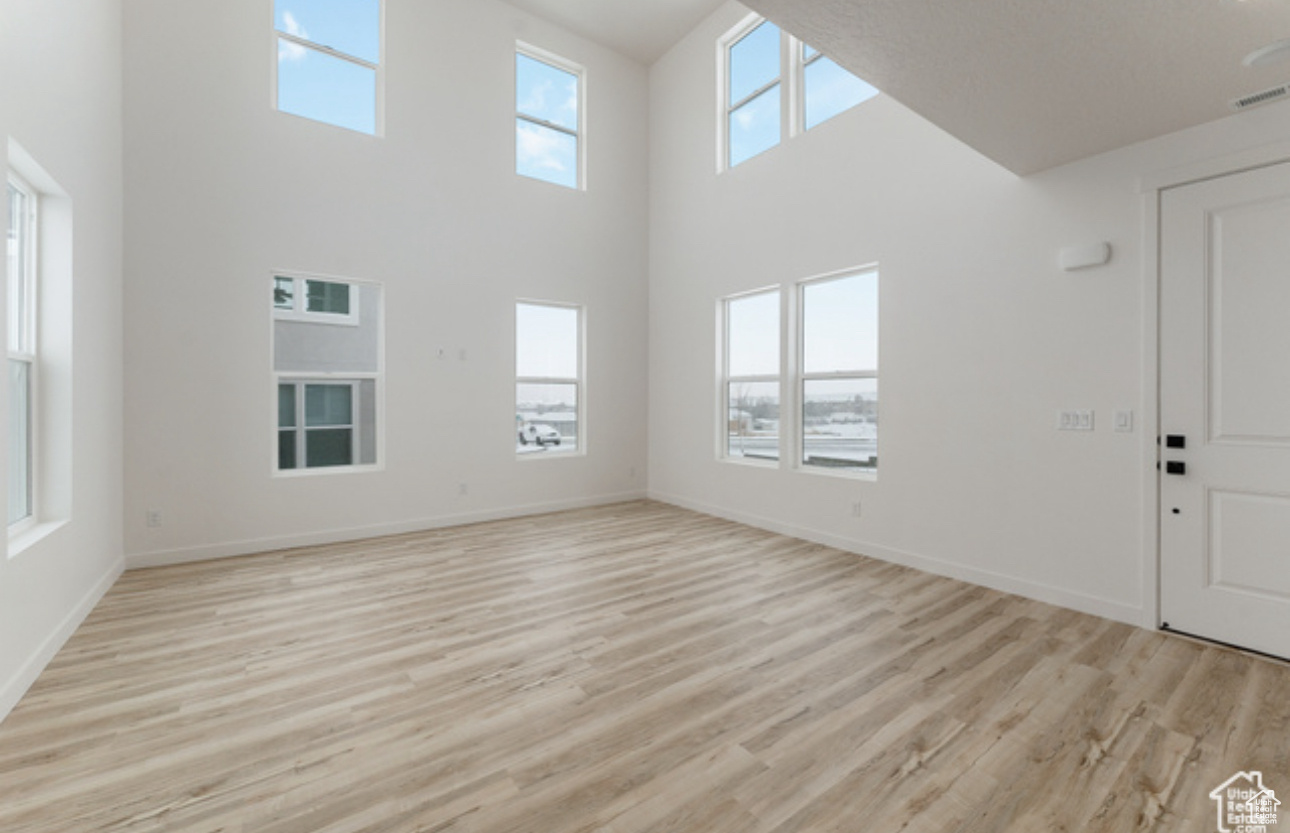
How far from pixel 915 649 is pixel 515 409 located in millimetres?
4221

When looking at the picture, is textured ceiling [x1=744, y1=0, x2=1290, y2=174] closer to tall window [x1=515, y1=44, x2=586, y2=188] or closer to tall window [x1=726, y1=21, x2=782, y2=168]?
tall window [x1=726, y1=21, x2=782, y2=168]

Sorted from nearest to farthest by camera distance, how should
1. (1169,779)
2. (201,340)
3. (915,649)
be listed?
(1169,779) < (915,649) < (201,340)

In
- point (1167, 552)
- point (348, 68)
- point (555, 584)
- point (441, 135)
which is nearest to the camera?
point (1167, 552)

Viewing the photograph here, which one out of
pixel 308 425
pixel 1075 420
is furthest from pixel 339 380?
pixel 1075 420

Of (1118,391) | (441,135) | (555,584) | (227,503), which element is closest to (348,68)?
(441,135)

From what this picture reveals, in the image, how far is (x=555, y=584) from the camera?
3756 millimetres

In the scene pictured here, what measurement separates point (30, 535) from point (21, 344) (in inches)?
38.1

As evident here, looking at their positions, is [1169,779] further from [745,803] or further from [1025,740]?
[745,803]

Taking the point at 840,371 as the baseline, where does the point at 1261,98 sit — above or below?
above

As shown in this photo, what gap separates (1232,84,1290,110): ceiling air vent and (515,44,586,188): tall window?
5226 millimetres

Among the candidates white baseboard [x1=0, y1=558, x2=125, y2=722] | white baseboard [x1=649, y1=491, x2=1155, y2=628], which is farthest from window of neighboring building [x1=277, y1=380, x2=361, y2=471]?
white baseboard [x1=649, y1=491, x2=1155, y2=628]

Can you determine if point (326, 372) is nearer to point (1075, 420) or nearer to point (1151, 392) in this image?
point (1075, 420)

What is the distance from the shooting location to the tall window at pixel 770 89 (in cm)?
475

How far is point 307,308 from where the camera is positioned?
6910 millimetres
